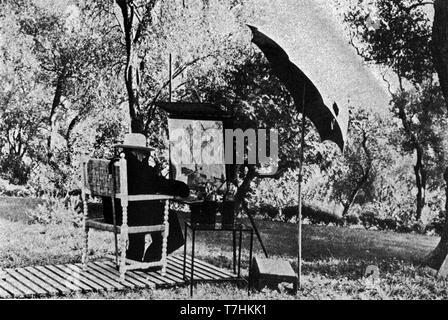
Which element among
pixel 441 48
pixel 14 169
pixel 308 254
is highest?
pixel 441 48

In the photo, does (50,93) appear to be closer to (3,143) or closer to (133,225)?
Result: (3,143)

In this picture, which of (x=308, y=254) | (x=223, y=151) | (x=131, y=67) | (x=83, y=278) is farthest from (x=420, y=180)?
(x=83, y=278)

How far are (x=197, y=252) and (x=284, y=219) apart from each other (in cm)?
319

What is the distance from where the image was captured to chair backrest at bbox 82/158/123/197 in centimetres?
469

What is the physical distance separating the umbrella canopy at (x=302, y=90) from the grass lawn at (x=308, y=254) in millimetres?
1565

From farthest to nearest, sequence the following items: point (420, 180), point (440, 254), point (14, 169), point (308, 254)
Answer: point (420, 180) < point (14, 169) < point (308, 254) < point (440, 254)

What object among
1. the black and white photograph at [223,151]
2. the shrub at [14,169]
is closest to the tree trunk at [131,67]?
the black and white photograph at [223,151]

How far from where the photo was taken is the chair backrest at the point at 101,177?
469 cm

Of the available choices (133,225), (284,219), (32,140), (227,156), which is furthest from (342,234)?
(32,140)

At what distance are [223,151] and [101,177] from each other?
1.55 m

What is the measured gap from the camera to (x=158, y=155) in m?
8.59

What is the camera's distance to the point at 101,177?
4.86 meters

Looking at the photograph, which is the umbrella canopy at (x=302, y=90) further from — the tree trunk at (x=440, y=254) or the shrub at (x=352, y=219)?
the shrub at (x=352, y=219)

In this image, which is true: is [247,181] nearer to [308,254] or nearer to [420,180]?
[308,254]
